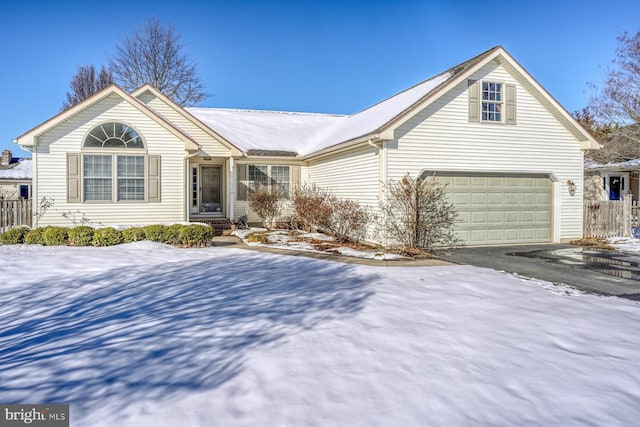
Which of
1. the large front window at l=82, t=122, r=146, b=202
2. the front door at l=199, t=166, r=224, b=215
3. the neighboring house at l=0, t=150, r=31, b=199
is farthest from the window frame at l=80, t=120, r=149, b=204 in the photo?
Answer: the neighboring house at l=0, t=150, r=31, b=199

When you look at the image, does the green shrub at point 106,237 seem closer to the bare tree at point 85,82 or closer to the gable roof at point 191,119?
the gable roof at point 191,119

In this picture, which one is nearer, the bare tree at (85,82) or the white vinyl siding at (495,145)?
the white vinyl siding at (495,145)

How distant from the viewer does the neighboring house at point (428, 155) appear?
12.9 metres

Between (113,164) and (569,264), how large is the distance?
529 inches

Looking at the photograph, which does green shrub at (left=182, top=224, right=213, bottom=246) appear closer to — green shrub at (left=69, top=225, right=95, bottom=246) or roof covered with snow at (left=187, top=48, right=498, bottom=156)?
green shrub at (left=69, top=225, right=95, bottom=246)

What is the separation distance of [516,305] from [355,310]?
8.35 ft

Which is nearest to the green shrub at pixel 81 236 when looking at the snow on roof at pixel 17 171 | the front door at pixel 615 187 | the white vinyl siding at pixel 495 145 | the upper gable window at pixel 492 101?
the white vinyl siding at pixel 495 145

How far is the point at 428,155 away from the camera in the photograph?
42.3 feet

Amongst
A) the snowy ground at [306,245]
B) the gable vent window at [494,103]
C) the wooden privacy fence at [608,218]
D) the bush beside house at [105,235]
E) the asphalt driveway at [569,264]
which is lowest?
the asphalt driveway at [569,264]

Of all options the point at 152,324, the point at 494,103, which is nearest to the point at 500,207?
the point at 494,103

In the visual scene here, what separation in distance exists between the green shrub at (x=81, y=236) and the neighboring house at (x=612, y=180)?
2337 centimetres

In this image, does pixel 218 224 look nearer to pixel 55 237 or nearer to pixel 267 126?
pixel 55 237

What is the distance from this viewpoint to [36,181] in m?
13.2

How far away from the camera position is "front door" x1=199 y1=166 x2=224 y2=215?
18.2 m
